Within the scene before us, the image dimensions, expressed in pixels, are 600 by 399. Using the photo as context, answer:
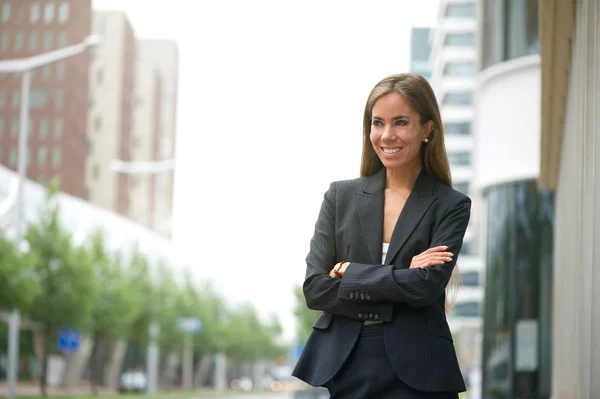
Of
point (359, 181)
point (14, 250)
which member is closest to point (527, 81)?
point (14, 250)

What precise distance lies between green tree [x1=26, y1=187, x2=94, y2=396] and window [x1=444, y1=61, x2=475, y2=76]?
66.6m

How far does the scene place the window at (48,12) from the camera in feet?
296

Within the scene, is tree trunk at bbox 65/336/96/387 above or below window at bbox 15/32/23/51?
below

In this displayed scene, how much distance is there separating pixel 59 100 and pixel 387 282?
88.0m

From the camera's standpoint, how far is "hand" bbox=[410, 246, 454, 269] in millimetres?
3205

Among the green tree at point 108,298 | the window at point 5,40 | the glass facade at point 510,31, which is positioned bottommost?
the green tree at point 108,298

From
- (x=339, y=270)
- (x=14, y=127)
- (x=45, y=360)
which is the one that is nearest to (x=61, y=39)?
(x=14, y=127)

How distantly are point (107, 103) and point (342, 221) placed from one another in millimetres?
97168

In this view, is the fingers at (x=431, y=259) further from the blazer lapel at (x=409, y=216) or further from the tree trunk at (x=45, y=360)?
the tree trunk at (x=45, y=360)

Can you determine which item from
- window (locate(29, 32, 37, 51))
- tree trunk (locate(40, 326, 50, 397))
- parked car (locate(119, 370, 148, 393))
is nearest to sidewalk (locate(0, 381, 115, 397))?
parked car (locate(119, 370, 148, 393))

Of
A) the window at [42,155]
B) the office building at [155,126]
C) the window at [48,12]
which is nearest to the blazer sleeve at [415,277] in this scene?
the window at [42,155]

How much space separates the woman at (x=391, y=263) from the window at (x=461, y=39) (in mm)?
93711

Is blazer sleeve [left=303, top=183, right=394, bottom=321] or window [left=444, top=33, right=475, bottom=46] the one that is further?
window [left=444, top=33, right=475, bottom=46]

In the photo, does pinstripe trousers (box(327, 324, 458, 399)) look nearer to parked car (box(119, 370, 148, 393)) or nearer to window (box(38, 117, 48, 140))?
parked car (box(119, 370, 148, 393))
